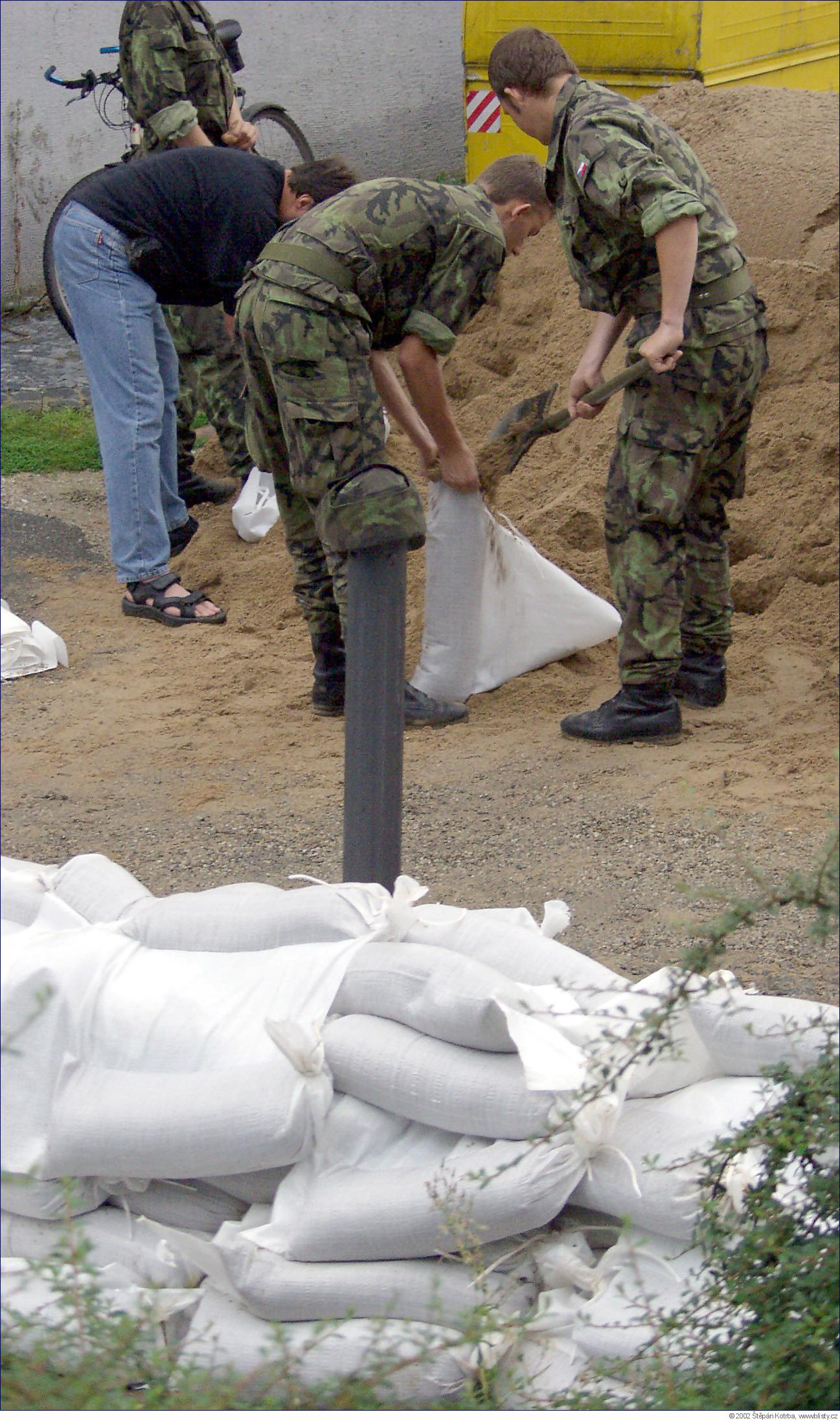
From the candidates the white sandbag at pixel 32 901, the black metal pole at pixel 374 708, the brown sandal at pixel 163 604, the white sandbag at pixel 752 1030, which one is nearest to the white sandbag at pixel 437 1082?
the white sandbag at pixel 752 1030

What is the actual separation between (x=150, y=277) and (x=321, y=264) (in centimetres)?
116

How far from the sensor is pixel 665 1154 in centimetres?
147

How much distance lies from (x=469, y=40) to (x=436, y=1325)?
19.8 ft

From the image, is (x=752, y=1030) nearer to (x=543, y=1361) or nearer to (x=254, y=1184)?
(x=543, y=1361)

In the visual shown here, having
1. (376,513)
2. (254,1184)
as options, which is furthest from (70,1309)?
(376,513)

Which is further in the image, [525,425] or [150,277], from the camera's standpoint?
[150,277]

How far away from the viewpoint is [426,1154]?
152 centimetres

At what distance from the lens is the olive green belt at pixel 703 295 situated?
10.5ft

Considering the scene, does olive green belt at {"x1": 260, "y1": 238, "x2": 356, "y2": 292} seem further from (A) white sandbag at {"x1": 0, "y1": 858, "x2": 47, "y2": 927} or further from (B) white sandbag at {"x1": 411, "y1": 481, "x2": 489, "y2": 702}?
(A) white sandbag at {"x1": 0, "y1": 858, "x2": 47, "y2": 927}

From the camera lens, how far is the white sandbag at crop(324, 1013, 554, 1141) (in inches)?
57.4

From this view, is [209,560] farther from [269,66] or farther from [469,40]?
[269,66]

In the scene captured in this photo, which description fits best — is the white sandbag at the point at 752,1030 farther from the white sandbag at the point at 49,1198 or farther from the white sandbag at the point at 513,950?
the white sandbag at the point at 49,1198

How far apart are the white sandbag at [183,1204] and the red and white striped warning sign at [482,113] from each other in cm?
572

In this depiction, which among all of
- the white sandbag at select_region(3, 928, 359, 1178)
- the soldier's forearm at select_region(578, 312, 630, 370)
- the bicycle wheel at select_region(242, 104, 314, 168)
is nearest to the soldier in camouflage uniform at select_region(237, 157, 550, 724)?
the soldier's forearm at select_region(578, 312, 630, 370)
